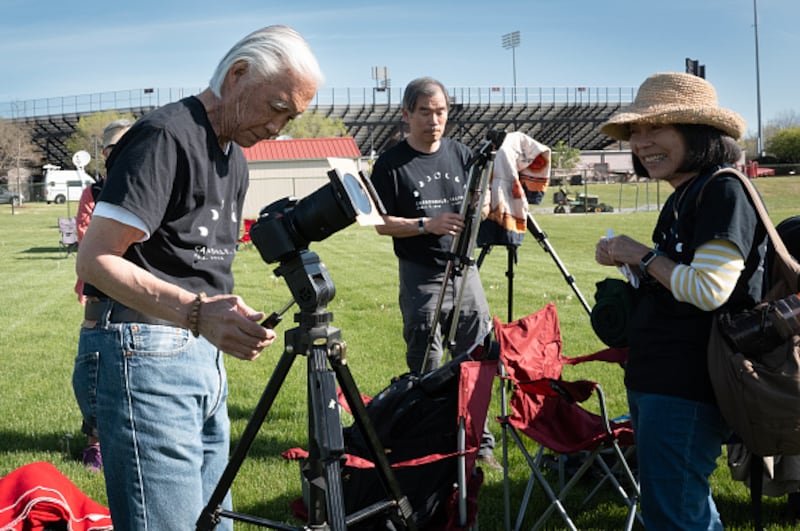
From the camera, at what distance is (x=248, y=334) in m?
1.98

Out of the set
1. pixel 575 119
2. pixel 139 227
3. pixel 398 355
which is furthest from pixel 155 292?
pixel 575 119

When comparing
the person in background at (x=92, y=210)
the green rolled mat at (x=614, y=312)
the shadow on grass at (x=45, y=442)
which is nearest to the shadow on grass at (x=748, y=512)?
the green rolled mat at (x=614, y=312)

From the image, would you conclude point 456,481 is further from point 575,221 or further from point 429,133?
point 575,221

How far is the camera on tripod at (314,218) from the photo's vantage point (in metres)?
2.02

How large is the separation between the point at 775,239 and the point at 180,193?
6.15 feet

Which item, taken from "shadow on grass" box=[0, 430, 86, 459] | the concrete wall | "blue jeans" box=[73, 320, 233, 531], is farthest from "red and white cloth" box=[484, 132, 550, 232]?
the concrete wall

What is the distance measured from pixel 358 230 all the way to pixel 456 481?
24886 mm

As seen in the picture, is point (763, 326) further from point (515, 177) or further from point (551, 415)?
point (515, 177)

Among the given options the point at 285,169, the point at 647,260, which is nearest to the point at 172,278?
the point at 647,260

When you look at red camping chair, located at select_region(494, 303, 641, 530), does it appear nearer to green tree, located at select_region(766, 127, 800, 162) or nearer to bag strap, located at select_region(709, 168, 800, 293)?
bag strap, located at select_region(709, 168, 800, 293)

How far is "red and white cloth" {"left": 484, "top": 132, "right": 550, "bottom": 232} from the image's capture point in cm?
531

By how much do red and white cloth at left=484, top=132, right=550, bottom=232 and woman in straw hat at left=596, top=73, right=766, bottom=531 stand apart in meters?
2.52

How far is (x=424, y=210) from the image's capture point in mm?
4766

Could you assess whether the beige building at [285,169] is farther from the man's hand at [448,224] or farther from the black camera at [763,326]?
the black camera at [763,326]
